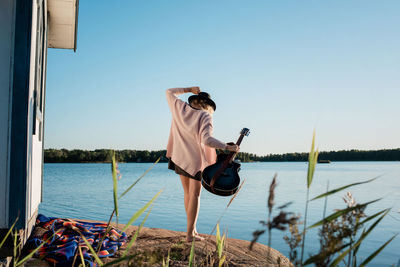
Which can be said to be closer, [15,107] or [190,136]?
[15,107]

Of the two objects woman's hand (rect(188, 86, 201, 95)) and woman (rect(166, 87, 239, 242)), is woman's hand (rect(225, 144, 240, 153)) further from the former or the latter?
woman's hand (rect(188, 86, 201, 95))

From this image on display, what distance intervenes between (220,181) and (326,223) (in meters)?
2.45

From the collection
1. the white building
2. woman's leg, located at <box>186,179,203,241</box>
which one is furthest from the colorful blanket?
woman's leg, located at <box>186,179,203,241</box>

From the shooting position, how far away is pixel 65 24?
580cm

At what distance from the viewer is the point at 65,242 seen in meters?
3.52

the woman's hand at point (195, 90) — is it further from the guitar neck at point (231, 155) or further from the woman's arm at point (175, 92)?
the guitar neck at point (231, 155)

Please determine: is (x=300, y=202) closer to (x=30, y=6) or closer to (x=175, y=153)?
(x=175, y=153)

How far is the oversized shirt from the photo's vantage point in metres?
3.97

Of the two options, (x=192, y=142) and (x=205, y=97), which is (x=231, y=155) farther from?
(x=205, y=97)

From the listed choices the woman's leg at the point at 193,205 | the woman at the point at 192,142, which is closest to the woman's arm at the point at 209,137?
the woman at the point at 192,142

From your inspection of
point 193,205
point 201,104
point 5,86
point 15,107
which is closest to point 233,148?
point 201,104

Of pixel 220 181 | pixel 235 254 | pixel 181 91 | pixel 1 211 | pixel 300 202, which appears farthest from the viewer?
pixel 300 202

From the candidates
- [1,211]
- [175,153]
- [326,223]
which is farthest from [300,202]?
[326,223]

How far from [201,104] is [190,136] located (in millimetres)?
384
